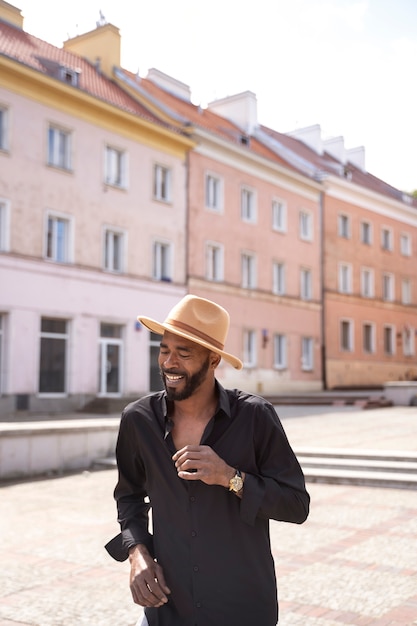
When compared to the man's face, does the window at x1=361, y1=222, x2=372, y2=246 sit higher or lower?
higher

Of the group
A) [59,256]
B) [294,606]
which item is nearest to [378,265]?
[59,256]

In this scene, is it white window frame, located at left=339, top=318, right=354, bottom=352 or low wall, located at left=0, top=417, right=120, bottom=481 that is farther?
white window frame, located at left=339, top=318, right=354, bottom=352

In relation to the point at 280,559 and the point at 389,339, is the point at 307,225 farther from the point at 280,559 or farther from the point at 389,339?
the point at 280,559

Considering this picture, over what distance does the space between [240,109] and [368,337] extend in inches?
537

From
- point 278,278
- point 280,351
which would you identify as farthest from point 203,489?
point 278,278

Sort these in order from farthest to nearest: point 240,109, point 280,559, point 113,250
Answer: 1. point 240,109
2. point 113,250
3. point 280,559

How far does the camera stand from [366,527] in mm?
7562

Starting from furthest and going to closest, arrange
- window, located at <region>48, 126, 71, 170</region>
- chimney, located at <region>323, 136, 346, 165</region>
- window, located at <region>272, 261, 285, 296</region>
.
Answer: chimney, located at <region>323, 136, 346, 165</region> < window, located at <region>272, 261, 285, 296</region> < window, located at <region>48, 126, 71, 170</region>

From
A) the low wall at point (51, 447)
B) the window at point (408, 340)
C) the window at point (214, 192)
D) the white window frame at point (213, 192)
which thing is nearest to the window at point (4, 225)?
the white window frame at point (213, 192)

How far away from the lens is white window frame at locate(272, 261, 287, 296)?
35.0 m

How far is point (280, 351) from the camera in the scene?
1374 inches

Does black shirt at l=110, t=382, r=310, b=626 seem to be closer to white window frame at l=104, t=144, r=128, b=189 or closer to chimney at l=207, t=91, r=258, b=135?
white window frame at l=104, t=144, r=128, b=189

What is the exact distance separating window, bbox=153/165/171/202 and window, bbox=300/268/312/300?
10091 mm

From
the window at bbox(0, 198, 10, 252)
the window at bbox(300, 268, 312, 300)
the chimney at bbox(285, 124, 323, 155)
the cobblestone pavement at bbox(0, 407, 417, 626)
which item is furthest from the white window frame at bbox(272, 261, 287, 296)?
the cobblestone pavement at bbox(0, 407, 417, 626)
